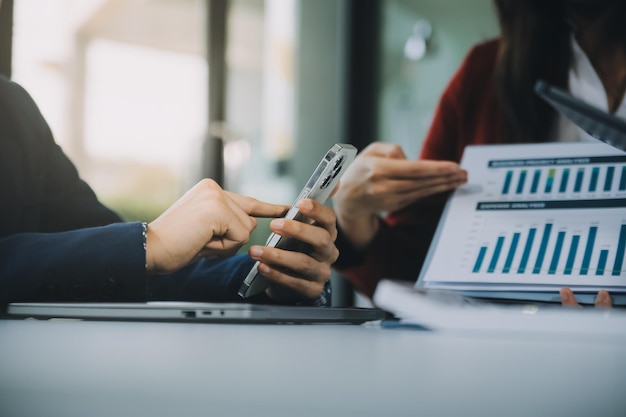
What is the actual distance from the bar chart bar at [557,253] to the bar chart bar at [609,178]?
0.19ft

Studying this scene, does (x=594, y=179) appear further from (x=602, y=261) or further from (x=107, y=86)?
(x=107, y=86)

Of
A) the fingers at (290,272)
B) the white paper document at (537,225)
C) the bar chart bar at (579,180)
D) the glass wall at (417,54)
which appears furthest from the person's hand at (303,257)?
the glass wall at (417,54)

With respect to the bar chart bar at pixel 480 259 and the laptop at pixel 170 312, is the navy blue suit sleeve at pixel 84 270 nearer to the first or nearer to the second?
the laptop at pixel 170 312

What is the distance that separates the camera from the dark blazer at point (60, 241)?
1.12ft

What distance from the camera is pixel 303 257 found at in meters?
0.37

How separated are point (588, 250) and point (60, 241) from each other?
1.20 ft

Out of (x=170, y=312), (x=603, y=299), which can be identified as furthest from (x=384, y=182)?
(x=170, y=312)

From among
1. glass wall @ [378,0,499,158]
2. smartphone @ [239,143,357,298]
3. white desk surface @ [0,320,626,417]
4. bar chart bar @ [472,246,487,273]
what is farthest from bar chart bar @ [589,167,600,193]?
glass wall @ [378,0,499,158]

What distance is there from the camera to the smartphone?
14.1 inches

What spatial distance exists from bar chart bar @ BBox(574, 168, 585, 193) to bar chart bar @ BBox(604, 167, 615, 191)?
0.02 m

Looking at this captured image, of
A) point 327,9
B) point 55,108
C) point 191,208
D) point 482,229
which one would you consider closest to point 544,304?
point 482,229

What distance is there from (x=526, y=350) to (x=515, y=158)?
1.36 ft

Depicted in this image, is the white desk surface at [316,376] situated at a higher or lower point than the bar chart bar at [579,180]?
lower

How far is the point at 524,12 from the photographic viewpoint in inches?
31.5
